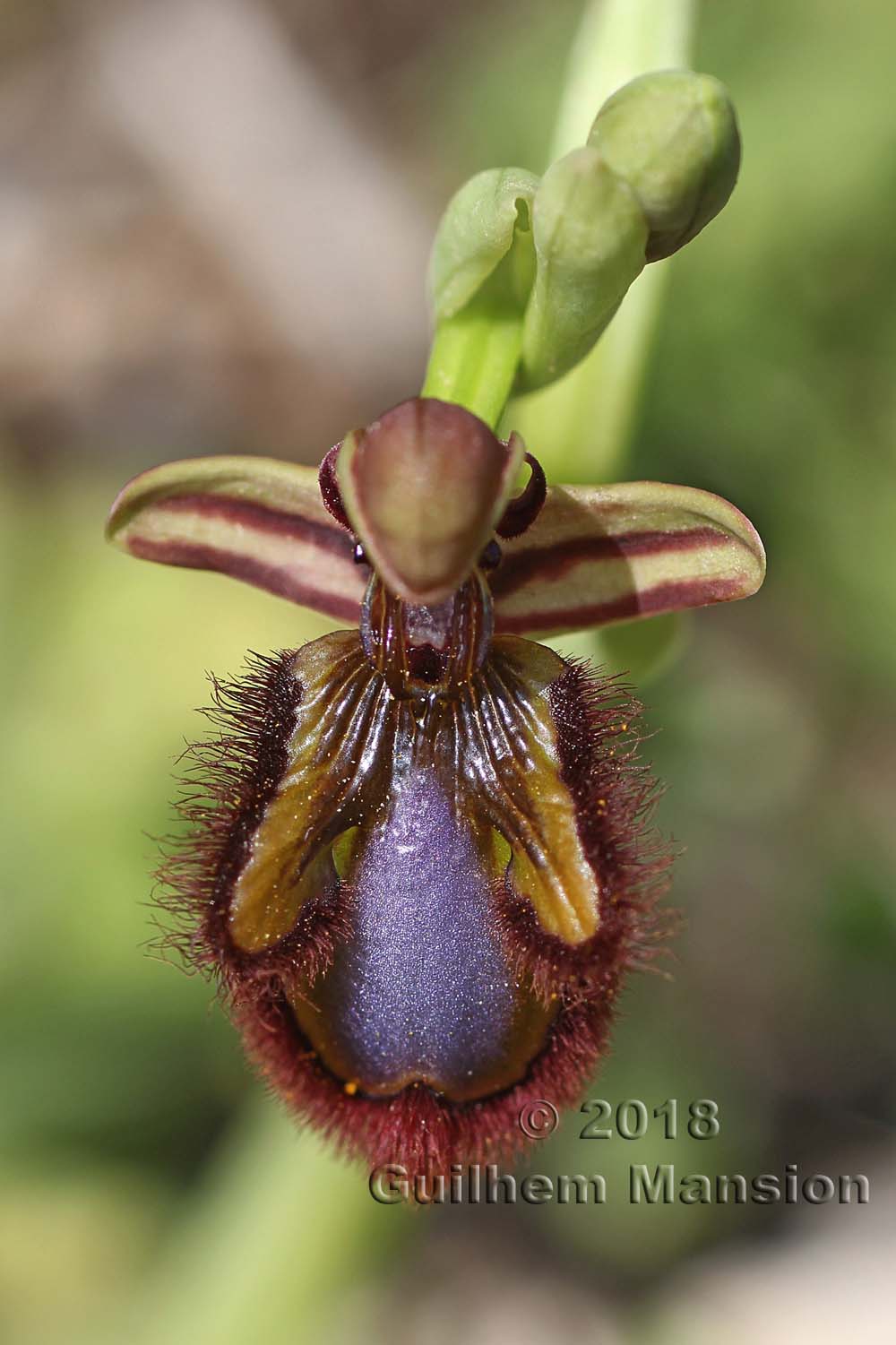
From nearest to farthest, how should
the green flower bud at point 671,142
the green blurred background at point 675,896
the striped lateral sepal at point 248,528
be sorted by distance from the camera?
the green flower bud at point 671,142, the striped lateral sepal at point 248,528, the green blurred background at point 675,896

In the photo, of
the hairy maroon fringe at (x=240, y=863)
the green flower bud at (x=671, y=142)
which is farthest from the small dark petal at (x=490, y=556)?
the green flower bud at (x=671, y=142)

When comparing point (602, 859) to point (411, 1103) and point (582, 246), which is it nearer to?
point (411, 1103)

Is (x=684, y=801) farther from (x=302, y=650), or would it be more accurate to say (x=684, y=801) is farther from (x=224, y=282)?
(x=224, y=282)

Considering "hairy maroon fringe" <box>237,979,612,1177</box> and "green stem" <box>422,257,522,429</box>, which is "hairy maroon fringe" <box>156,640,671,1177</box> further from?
"green stem" <box>422,257,522,429</box>

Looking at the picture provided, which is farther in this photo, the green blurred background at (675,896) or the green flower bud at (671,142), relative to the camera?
the green blurred background at (675,896)

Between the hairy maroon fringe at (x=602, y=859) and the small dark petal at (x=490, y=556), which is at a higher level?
the small dark petal at (x=490, y=556)

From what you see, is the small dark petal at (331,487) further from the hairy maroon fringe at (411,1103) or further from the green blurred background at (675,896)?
the green blurred background at (675,896)
